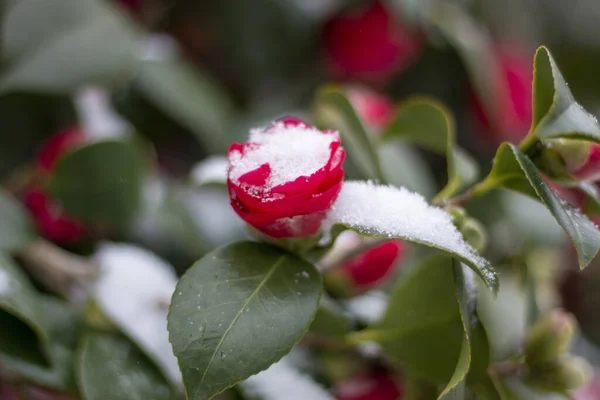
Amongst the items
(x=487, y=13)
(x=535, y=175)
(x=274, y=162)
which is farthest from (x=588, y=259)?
(x=487, y=13)

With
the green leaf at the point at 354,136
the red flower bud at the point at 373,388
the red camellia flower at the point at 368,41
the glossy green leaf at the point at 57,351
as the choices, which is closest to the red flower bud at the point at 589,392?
the red flower bud at the point at 373,388

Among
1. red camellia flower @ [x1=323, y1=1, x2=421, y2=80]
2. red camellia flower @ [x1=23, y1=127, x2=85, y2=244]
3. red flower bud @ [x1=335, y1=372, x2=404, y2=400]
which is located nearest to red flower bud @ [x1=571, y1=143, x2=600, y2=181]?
red flower bud @ [x1=335, y1=372, x2=404, y2=400]

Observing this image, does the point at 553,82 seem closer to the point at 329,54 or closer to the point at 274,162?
the point at 274,162

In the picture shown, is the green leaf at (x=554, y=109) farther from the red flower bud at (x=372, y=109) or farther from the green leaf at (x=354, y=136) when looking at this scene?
the red flower bud at (x=372, y=109)

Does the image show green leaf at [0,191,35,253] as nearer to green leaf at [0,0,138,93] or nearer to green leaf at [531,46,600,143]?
green leaf at [0,0,138,93]

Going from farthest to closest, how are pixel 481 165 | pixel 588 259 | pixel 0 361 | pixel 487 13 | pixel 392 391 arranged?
pixel 487 13, pixel 481 165, pixel 392 391, pixel 0 361, pixel 588 259

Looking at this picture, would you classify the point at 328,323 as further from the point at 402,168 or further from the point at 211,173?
the point at 402,168

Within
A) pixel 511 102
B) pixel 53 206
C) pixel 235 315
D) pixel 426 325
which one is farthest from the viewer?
pixel 511 102

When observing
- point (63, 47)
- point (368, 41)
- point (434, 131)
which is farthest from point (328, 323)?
point (368, 41)
